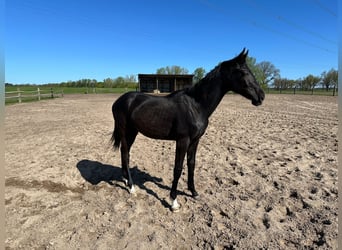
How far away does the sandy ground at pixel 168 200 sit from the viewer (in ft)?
6.72

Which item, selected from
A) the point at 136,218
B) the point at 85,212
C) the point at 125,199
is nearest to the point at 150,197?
the point at 125,199

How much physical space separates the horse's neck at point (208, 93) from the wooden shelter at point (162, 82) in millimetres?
21458

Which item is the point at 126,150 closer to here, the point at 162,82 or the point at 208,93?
the point at 208,93

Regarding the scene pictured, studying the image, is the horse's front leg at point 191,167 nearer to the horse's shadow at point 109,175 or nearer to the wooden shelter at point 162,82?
the horse's shadow at point 109,175

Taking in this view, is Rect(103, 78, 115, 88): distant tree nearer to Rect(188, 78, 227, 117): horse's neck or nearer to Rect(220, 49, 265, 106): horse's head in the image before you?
Rect(188, 78, 227, 117): horse's neck

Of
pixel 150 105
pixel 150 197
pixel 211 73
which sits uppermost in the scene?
pixel 211 73

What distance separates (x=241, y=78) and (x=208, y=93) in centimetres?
44

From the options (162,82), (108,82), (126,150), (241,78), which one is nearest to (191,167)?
(126,150)

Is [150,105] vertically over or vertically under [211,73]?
under

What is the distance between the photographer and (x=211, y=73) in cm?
257

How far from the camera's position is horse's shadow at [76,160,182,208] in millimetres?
3273

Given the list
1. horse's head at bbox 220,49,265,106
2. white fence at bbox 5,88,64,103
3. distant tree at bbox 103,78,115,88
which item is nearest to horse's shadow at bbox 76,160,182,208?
horse's head at bbox 220,49,265,106

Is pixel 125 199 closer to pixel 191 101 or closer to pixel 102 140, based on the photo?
pixel 191 101

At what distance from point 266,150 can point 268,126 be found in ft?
9.79
